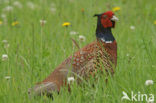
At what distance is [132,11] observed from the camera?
25.7 feet

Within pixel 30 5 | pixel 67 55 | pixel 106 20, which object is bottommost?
pixel 67 55

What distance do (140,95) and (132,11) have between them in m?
4.62

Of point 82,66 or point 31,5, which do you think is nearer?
point 82,66

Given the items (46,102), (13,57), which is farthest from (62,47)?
(46,102)

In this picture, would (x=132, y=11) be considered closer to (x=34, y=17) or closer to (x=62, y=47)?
(x=34, y=17)

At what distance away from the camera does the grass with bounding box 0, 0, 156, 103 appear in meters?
3.53

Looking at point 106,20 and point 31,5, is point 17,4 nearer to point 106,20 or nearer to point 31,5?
point 31,5

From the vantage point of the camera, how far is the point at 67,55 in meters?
4.72

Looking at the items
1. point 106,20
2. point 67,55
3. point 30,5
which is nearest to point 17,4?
point 30,5

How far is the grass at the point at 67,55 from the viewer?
3527 millimetres

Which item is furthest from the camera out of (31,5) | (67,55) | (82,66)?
(31,5)

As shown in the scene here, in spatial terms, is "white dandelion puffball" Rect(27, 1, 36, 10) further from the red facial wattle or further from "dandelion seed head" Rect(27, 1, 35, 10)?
the red facial wattle

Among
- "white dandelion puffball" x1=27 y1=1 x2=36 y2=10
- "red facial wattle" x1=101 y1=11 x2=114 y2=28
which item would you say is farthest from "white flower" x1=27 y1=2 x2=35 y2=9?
"red facial wattle" x1=101 y1=11 x2=114 y2=28

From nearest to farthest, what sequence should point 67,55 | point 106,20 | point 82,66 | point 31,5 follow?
point 82,66 < point 106,20 < point 67,55 < point 31,5
